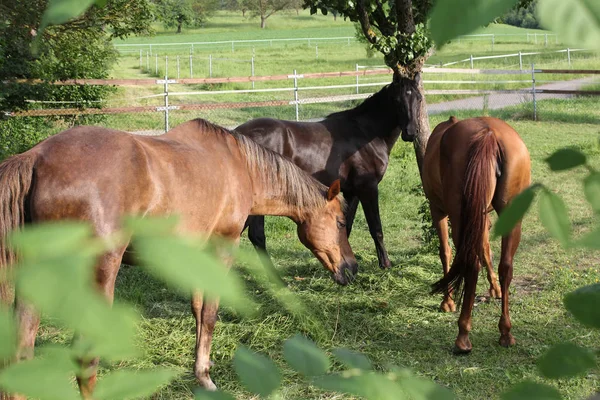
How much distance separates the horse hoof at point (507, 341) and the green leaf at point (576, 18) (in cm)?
401

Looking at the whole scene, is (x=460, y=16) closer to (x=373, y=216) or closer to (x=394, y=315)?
(x=394, y=315)

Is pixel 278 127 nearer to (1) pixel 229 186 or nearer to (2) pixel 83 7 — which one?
(1) pixel 229 186

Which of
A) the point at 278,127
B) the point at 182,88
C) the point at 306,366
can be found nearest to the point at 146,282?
the point at 278,127

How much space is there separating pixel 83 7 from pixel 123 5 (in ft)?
26.7

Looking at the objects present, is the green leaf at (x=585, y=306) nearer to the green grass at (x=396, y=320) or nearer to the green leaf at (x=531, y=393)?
the green leaf at (x=531, y=393)

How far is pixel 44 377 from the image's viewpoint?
1.40ft

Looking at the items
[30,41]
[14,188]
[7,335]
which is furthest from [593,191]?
[30,41]

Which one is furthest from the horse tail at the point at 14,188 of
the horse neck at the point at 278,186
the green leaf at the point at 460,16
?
the green leaf at the point at 460,16

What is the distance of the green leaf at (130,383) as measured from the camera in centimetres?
49

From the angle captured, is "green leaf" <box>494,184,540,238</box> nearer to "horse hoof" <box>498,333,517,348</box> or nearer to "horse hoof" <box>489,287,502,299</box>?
"horse hoof" <box>498,333,517,348</box>

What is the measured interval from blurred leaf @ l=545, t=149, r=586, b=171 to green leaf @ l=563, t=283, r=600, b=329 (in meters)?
0.12

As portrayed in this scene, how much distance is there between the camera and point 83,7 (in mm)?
460

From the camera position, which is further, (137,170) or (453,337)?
(453,337)

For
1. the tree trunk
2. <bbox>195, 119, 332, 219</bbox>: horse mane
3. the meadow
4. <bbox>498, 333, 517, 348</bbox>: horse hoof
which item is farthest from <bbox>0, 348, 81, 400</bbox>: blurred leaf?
the tree trunk
